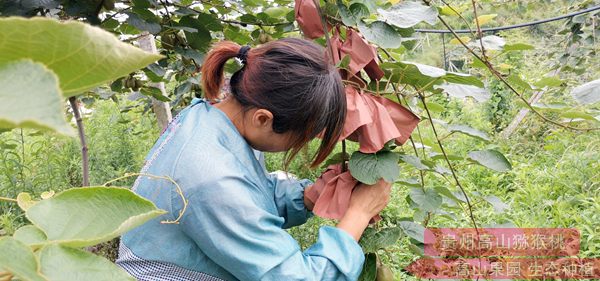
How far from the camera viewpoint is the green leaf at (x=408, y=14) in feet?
3.01

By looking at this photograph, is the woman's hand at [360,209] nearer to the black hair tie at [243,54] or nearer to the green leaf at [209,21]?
the black hair tie at [243,54]

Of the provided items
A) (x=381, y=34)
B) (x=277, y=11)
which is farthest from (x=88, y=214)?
(x=277, y=11)

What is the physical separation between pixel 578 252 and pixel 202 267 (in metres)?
2.23

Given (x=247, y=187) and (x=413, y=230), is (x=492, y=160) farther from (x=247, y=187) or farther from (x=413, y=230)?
(x=247, y=187)

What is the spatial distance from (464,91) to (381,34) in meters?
0.19

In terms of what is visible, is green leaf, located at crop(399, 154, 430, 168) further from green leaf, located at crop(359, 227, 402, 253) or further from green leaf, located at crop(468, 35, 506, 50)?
green leaf, located at crop(468, 35, 506, 50)

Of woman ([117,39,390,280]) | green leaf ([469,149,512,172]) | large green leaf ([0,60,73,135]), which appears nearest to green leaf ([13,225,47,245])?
large green leaf ([0,60,73,135])

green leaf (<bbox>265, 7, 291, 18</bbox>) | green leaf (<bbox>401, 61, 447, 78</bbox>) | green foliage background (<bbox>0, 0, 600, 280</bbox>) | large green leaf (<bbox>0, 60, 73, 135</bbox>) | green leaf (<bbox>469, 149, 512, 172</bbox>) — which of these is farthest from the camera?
green foliage background (<bbox>0, 0, 600, 280</bbox>)

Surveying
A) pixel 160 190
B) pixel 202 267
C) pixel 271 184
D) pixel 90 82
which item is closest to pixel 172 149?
pixel 160 190

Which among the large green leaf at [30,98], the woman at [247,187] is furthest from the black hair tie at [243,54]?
the large green leaf at [30,98]

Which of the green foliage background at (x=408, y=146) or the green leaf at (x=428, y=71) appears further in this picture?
the green foliage background at (x=408, y=146)

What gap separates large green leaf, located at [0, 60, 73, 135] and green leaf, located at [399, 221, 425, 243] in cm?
93

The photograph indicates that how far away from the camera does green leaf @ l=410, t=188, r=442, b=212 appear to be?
1019 mm

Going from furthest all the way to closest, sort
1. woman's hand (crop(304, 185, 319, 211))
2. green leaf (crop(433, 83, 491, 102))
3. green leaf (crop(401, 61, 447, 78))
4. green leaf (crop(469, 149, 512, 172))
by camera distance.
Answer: woman's hand (crop(304, 185, 319, 211))
green leaf (crop(469, 149, 512, 172))
green leaf (crop(433, 83, 491, 102))
green leaf (crop(401, 61, 447, 78))
